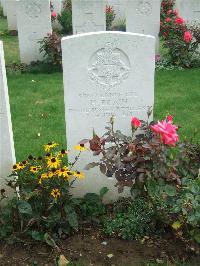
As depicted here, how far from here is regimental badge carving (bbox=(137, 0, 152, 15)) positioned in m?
9.16

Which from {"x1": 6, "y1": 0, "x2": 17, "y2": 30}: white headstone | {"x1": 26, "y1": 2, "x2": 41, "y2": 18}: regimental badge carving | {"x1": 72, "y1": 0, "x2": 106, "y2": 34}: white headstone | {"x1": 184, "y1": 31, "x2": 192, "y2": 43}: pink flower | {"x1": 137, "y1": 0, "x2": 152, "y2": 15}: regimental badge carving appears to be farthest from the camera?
{"x1": 6, "y1": 0, "x2": 17, "y2": 30}: white headstone

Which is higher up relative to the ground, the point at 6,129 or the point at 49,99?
the point at 6,129

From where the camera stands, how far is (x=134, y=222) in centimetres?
373

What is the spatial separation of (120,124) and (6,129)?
39.5 inches

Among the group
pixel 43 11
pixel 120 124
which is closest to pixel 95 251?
pixel 120 124

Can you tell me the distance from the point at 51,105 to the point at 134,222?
11.3 feet

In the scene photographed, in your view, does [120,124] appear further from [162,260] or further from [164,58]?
[164,58]

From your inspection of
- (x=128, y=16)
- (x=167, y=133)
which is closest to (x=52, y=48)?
(x=128, y=16)

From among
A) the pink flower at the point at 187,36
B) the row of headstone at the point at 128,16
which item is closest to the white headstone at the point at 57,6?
the row of headstone at the point at 128,16

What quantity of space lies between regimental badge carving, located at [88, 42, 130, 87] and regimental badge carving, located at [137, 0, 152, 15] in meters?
5.88

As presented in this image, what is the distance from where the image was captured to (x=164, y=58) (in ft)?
30.4

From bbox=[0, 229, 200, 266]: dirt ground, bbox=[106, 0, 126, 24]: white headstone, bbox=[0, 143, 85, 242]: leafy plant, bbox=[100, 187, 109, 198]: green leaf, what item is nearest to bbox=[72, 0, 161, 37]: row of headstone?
bbox=[106, 0, 126, 24]: white headstone

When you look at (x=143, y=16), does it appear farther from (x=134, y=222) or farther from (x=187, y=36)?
(x=134, y=222)

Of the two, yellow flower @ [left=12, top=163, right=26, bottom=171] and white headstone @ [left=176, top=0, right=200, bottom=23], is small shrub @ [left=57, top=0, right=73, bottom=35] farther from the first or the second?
yellow flower @ [left=12, top=163, right=26, bottom=171]
